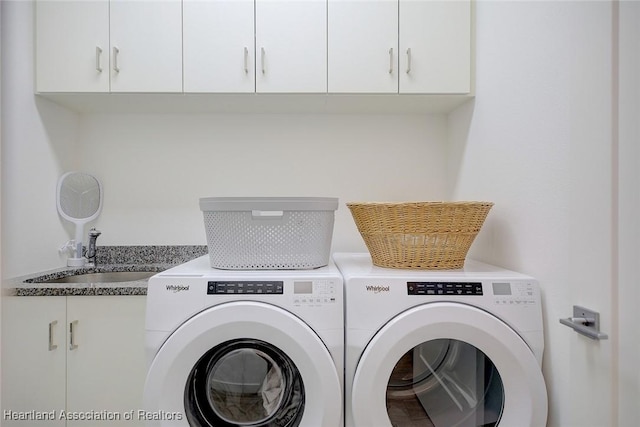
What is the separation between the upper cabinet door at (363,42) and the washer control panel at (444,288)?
94cm

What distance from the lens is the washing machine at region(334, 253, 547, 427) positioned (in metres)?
1.10

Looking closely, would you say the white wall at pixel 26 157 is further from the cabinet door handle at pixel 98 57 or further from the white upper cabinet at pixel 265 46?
the cabinet door handle at pixel 98 57

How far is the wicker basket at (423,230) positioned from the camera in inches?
48.8

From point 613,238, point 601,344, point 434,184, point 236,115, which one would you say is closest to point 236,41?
point 236,115

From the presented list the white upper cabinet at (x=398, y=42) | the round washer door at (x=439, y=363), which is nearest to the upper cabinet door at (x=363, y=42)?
the white upper cabinet at (x=398, y=42)

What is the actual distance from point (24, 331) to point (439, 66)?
78.3 inches

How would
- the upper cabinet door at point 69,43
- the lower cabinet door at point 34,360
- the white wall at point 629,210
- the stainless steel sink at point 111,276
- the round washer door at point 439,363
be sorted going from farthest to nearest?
the stainless steel sink at point 111,276, the upper cabinet door at point 69,43, the lower cabinet door at point 34,360, the round washer door at point 439,363, the white wall at point 629,210

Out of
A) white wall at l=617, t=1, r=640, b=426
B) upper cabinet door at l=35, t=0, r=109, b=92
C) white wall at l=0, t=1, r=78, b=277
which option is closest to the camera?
white wall at l=617, t=1, r=640, b=426

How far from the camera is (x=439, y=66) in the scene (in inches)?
65.3

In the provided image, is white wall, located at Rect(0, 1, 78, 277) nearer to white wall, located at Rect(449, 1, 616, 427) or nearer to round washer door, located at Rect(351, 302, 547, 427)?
round washer door, located at Rect(351, 302, 547, 427)

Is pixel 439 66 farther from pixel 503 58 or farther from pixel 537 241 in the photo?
pixel 537 241

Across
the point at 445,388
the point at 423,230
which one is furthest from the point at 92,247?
the point at 445,388

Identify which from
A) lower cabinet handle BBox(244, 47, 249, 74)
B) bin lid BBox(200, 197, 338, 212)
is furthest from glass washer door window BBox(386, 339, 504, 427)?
lower cabinet handle BBox(244, 47, 249, 74)

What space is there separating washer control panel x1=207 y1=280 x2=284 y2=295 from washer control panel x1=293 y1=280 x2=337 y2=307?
0.05 meters
